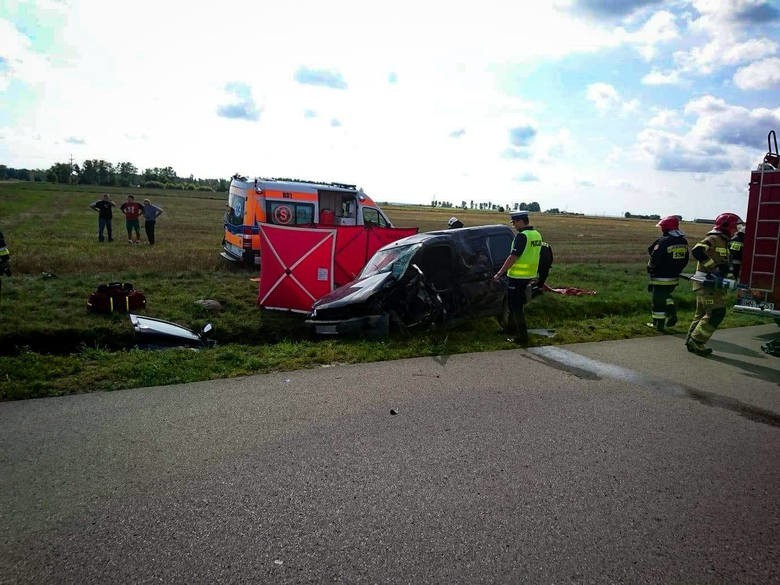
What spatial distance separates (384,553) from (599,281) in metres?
12.7

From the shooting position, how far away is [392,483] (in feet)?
11.7

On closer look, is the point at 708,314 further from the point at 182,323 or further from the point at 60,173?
the point at 60,173

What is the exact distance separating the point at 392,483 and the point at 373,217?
13.9 m

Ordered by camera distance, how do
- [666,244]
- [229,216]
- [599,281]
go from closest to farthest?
[666,244] < [599,281] < [229,216]

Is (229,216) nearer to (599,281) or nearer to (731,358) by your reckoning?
(599,281)

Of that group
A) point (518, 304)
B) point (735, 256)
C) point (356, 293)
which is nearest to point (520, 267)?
point (518, 304)

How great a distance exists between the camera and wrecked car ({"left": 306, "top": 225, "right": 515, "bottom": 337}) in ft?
25.6

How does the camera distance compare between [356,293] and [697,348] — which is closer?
[697,348]

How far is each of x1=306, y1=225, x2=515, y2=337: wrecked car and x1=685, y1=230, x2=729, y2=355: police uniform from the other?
2717mm

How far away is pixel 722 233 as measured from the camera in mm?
7867

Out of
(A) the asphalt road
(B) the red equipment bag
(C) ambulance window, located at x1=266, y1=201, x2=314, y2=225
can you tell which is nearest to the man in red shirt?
(C) ambulance window, located at x1=266, y1=201, x2=314, y2=225

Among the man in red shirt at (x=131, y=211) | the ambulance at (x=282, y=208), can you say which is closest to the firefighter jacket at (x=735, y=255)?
the ambulance at (x=282, y=208)

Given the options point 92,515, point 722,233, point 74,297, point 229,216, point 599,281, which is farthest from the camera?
point 229,216

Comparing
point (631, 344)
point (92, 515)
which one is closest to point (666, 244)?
point (631, 344)
